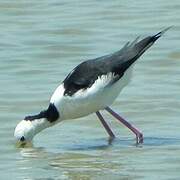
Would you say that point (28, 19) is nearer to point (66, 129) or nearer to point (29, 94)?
point (29, 94)

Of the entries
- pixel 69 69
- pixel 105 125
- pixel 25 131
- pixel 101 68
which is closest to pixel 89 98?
pixel 101 68

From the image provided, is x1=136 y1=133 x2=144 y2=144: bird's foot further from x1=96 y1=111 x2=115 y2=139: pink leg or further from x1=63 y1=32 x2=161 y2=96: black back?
x1=63 y1=32 x2=161 y2=96: black back

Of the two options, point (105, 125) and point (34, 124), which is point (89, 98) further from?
point (34, 124)

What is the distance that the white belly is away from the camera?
9.36 meters

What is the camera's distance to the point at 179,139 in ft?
30.3

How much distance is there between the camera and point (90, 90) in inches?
368

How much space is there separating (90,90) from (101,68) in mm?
253

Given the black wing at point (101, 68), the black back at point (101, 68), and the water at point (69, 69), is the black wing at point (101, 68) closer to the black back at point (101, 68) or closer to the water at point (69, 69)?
the black back at point (101, 68)

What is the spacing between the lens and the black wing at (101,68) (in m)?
9.37

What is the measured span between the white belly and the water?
11.3 inches

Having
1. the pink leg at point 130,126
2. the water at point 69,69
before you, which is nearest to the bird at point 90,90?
the pink leg at point 130,126

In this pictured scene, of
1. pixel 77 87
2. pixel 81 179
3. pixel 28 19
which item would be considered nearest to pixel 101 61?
pixel 77 87

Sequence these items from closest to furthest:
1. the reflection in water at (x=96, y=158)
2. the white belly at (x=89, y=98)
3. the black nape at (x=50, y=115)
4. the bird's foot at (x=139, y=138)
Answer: the reflection in water at (x=96, y=158)
the white belly at (x=89, y=98)
the bird's foot at (x=139, y=138)
the black nape at (x=50, y=115)

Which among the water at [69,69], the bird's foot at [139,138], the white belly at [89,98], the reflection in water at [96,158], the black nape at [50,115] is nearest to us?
the reflection in water at [96,158]
